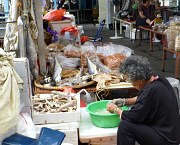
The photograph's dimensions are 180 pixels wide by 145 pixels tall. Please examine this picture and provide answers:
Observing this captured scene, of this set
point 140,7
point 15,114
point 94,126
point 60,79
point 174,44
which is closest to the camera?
point 15,114

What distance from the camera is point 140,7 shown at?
9320 mm

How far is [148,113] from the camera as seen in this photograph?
84.8 inches

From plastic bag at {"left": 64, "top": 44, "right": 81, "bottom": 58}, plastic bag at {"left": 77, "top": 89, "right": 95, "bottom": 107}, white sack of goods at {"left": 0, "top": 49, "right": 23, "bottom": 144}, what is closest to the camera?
white sack of goods at {"left": 0, "top": 49, "right": 23, "bottom": 144}

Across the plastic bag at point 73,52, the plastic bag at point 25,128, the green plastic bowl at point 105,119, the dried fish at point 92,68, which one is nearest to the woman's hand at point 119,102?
the green plastic bowl at point 105,119

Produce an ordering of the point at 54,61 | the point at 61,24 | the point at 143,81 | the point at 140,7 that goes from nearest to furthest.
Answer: the point at 143,81 < the point at 54,61 < the point at 61,24 < the point at 140,7

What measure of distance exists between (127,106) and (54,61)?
170cm

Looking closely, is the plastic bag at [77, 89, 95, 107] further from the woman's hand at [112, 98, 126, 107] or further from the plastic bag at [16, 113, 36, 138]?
the plastic bag at [16, 113, 36, 138]

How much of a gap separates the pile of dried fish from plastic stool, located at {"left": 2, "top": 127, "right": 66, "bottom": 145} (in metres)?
0.59

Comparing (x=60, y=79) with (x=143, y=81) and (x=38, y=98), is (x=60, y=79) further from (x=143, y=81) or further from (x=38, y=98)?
(x=143, y=81)

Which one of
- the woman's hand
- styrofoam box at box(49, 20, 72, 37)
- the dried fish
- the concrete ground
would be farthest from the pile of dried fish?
the concrete ground

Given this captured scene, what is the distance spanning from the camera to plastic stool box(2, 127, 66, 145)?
1.90m

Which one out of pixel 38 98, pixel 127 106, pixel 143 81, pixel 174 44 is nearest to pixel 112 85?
pixel 127 106

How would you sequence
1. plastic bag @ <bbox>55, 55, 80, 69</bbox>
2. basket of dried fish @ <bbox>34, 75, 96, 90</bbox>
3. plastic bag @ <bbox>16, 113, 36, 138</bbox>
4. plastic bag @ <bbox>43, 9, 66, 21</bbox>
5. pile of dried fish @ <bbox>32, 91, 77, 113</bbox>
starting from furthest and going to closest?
plastic bag @ <bbox>43, 9, 66, 21</bbox> → plastic bag @ <bbox>55, 55, 80, 69</bbox> → basket of dried fish @ <bbox>34, 75, 96, 90</bbox> → pile of dried fish @ <bbox>32, 91, 77, 113</bbox> → plastic bag @ <bbox>16, 113, 36, 138</bbox>

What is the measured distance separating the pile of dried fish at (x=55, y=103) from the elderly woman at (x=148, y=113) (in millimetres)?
535
